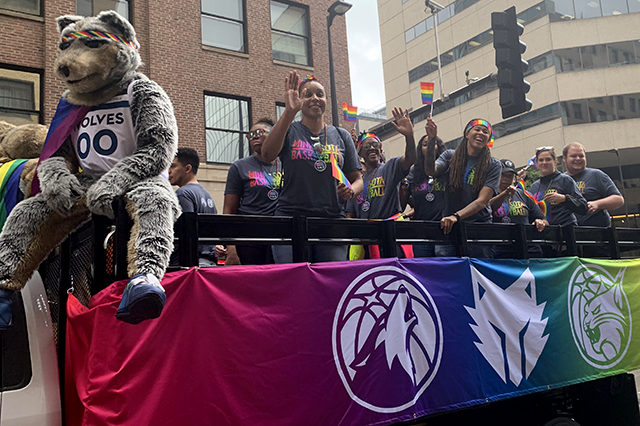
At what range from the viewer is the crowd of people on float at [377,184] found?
3520mm

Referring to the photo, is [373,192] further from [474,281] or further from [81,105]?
[81,105]

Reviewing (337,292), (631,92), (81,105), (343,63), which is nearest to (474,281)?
(337,292)

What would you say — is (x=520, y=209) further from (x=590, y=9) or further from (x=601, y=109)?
(x=590, y=9)

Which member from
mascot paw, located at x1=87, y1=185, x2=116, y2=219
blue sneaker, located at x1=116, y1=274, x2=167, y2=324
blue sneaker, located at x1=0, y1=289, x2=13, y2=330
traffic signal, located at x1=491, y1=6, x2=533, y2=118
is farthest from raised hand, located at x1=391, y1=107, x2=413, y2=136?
traffic signal, located at x1=491, y1=6, x2=533, y2=118

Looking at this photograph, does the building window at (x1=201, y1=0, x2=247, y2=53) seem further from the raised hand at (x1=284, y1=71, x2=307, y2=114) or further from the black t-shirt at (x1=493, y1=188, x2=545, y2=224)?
the raised hand at (x1=284, y1=71, x2=307, y2=114)

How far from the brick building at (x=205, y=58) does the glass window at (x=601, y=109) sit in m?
21.9

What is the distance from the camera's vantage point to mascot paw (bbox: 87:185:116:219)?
A: 230cm

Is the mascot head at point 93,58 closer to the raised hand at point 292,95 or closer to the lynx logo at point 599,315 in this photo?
the raised hand at point 292,95

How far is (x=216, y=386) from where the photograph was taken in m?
2.21

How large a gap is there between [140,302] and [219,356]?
46 centimetres

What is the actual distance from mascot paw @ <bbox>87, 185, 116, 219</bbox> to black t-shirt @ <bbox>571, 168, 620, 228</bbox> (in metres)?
4.97

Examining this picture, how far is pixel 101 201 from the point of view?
7.56ft

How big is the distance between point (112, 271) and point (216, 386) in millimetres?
646

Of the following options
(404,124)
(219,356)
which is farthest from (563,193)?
(219,356)
